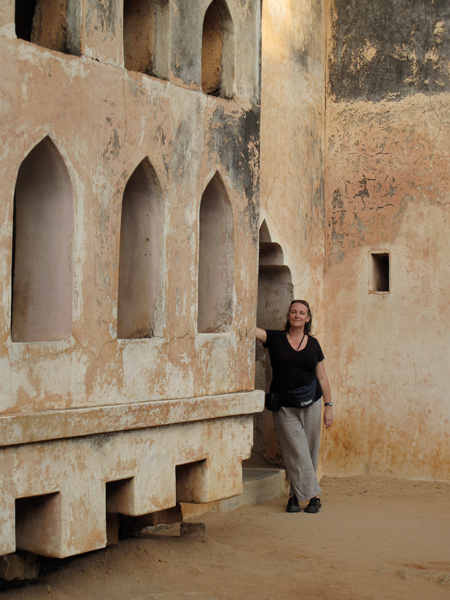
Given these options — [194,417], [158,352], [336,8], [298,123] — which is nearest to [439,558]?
[194,417]

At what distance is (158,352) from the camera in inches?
200

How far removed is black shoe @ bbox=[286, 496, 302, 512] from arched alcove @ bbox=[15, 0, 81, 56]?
4141mm

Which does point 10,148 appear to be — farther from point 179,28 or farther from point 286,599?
point 286,599

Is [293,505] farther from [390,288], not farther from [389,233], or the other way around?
[389,233]

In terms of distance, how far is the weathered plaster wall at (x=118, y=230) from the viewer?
424 cm

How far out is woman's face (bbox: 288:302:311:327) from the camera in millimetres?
6938

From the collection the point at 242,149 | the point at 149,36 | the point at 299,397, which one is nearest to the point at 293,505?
the point at 299,397

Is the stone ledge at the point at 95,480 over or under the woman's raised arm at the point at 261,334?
under

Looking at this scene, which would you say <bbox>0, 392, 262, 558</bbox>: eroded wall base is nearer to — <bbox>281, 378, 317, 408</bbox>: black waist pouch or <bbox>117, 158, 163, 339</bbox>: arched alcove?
<bbox>117, 158, 163, 339</bbox>: arched alcove

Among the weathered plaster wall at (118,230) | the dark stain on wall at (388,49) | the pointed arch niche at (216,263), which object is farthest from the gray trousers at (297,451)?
the dark stain on wall at (388,49)

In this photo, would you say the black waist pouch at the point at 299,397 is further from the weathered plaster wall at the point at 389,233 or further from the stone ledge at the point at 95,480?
the stone ledge at the point at 95,480

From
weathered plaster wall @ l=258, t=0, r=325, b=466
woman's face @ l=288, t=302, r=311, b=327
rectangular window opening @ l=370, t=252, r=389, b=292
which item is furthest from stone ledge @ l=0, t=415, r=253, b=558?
rectangular window opening @ l=370, t=252, r=389, b=292

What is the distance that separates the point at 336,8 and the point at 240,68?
10.9 ft

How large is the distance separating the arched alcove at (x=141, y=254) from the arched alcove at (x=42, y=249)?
66 centimetres
